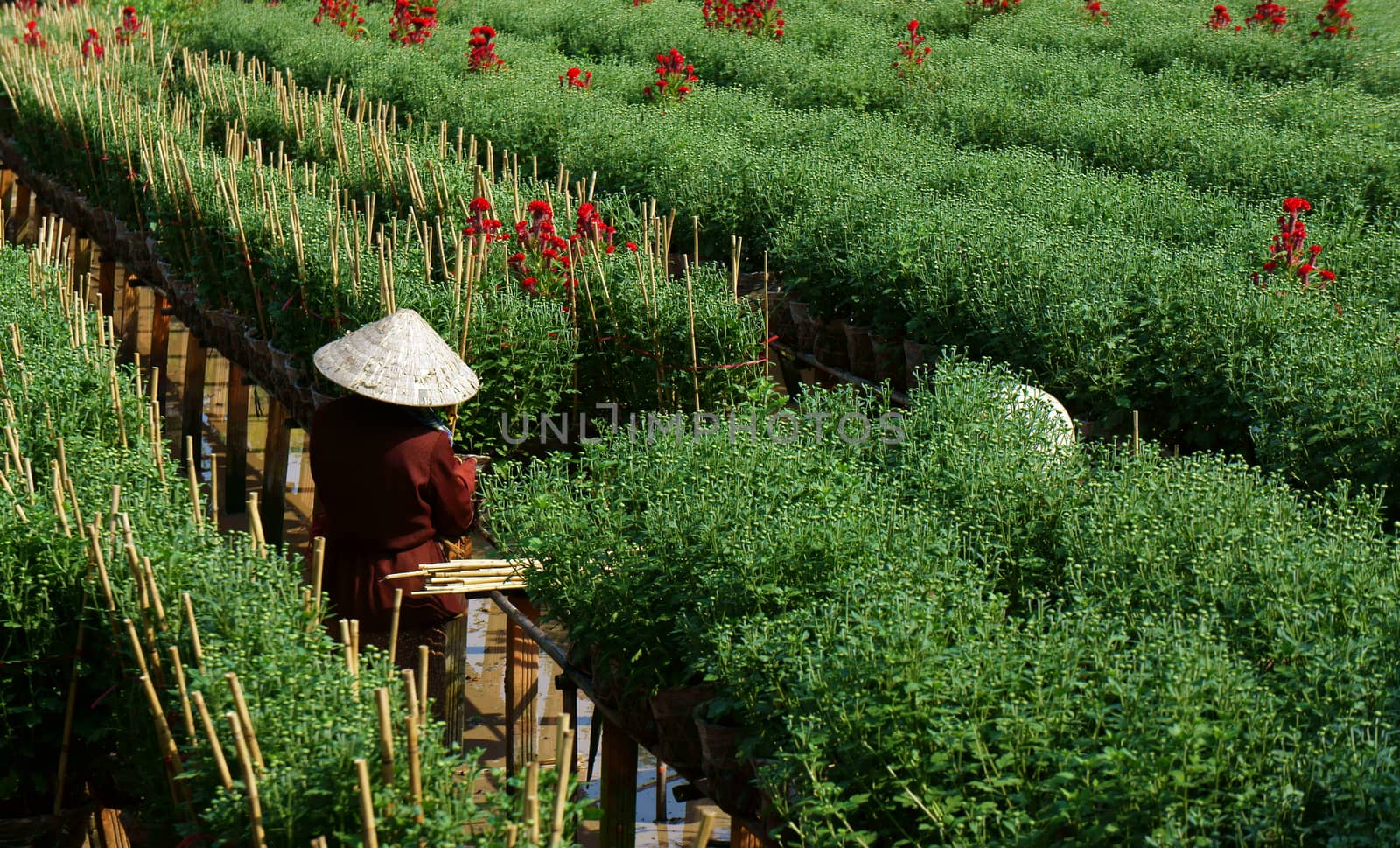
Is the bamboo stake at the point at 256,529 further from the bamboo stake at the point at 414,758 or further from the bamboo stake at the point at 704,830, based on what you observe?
the bamboo stake at the point at 704,830

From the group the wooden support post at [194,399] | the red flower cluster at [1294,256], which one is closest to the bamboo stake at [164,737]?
the red flower cluster at [1294,256]

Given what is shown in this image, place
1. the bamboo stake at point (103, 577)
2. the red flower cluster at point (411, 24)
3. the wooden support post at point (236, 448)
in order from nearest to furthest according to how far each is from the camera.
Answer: the bamboo stake at point (103, 577) < the wooden support post at point (236, 448) < the red flower cluster at point (411, 24)

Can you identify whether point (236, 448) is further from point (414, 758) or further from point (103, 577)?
point (414, 758)

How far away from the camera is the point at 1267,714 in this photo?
313 cm

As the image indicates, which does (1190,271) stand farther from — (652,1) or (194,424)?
(652,1)

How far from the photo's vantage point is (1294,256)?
669 cm

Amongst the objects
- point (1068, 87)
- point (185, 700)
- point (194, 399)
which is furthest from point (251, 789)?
point (1068, 87)

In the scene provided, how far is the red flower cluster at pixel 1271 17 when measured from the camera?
1272 centimetres

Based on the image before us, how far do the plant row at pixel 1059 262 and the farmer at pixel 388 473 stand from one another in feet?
8.31

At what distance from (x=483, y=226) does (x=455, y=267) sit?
13.2 inches

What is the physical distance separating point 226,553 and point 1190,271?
4.59 m

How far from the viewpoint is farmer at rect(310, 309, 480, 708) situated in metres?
5.09

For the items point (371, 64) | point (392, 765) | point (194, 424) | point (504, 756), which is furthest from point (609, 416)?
point (371, 64)

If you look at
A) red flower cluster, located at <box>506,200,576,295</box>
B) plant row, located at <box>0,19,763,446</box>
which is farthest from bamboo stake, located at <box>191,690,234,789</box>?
red flower cluster, located at <box>506,200,576,295</box>
